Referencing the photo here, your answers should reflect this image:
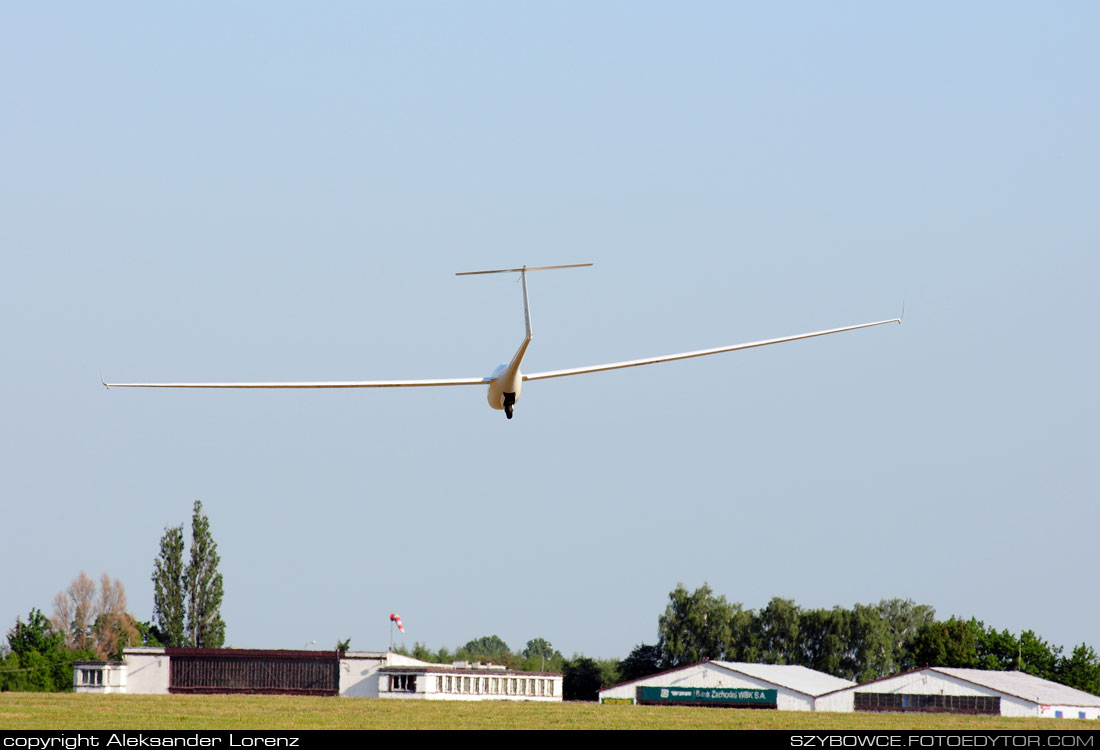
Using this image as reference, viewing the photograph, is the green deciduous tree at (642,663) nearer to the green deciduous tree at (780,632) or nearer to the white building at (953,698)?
the green deciduous tree at (780,632)

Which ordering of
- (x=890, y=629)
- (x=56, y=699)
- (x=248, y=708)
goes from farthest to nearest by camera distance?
1. (x=890, y=629)
2. (x=56, y=699)
3. (x=248, y=708)

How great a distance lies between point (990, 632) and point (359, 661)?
7166 cm

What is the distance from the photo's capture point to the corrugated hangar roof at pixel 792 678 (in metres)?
107

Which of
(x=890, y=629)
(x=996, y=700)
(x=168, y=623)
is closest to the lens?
(x=996, y=700)

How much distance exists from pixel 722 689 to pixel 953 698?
16.6 meters

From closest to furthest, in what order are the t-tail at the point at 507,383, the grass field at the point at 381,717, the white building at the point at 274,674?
the t-tail at the point at 507,383 → the grass field at the point at 381,717 → the white building at the point at 274,674

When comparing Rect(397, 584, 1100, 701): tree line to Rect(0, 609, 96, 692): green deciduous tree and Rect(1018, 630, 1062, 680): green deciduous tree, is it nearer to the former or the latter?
Rect(1018, 630, 1062, 680): green deciduous tree

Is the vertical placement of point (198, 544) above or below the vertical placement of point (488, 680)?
above

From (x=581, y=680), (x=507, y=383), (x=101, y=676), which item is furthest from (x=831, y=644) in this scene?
(x=507, y=383)

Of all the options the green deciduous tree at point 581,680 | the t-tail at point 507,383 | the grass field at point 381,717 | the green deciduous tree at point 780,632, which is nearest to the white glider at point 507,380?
the t-tail at point 507,383

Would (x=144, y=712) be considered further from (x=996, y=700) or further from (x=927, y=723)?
(x=996, y=700)

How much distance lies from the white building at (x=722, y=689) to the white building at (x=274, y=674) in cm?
781
